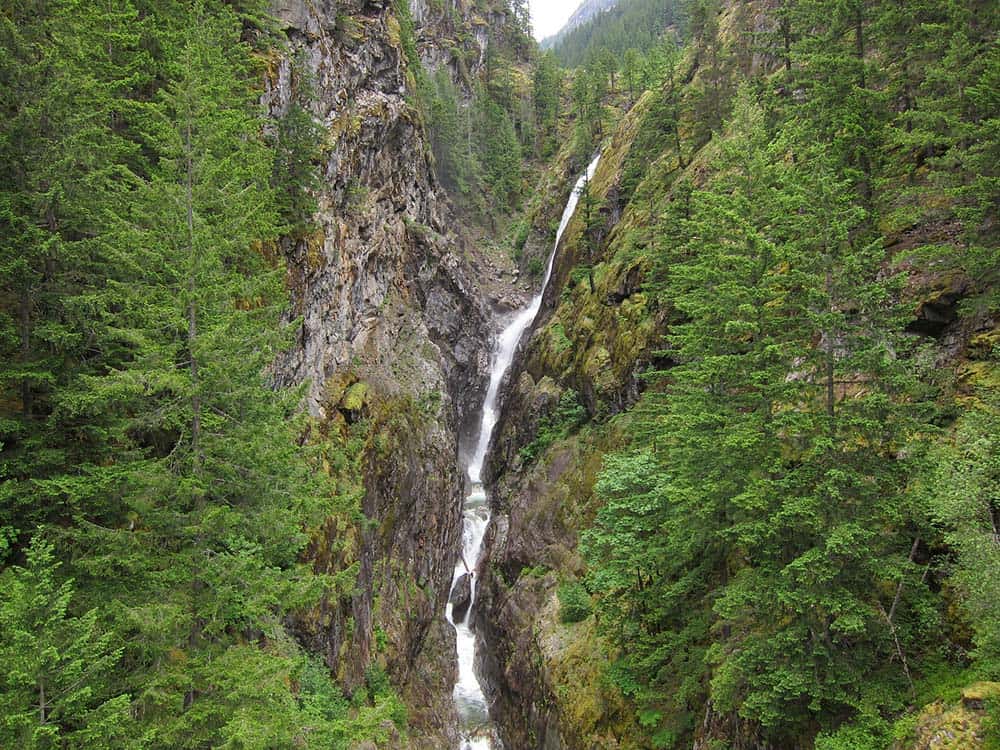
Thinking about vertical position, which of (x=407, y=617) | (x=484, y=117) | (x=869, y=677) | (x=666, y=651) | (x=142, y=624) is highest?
(x=484, y=117)

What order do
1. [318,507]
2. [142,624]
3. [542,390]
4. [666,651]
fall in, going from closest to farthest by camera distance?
[142,624] → [318,507] → [666,651] → [542,390]

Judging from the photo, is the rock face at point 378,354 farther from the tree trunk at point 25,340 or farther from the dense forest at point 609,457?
the tree trunk at point 25,340

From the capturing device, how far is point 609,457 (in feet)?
68.9

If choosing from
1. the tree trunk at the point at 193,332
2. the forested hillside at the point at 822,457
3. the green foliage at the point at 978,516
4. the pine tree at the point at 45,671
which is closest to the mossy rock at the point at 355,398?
the forested hillside at the point at 822,457

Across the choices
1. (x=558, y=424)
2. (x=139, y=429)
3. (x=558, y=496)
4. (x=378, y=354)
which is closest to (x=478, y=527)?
(x=558, y=496)

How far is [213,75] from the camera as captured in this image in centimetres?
1317

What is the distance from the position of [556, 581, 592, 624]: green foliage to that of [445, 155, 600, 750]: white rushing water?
6.73 meters

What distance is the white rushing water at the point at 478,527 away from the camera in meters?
24.1

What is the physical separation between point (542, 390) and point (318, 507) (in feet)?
79.5

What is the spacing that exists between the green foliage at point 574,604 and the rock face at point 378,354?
7.18m

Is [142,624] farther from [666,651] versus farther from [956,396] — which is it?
[956,396]

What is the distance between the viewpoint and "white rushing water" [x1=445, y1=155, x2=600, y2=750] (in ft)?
79.2

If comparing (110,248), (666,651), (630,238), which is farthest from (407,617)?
(630,238)

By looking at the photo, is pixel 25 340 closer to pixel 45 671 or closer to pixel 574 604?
pixel 45 671
